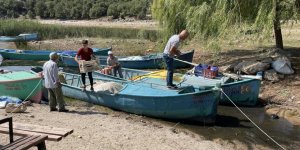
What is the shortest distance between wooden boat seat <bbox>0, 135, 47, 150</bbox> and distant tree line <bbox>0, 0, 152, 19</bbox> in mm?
93066

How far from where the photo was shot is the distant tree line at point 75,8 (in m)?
107

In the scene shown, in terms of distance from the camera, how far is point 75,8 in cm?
12025

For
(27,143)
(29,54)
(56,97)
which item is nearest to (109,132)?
(56,97)

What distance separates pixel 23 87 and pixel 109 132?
15.0 feet

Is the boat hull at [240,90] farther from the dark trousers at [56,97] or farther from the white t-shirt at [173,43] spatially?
the dark trousers at [56,97]

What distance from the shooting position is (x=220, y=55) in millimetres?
23203

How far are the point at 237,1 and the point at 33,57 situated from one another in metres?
15.6

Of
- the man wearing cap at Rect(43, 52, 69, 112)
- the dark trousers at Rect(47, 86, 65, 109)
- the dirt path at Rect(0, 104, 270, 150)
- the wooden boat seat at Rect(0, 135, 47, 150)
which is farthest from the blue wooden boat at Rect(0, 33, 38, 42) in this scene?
the wooden boat seat at Rect(0, 135, 47, 150)

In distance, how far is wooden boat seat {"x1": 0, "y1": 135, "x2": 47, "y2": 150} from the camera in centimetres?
620

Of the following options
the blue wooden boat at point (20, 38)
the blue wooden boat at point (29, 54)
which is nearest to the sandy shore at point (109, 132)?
the blue wooden boat at point (29, 54)

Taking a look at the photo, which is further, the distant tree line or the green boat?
the distant tree line

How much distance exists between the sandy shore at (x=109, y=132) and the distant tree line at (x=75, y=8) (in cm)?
8752

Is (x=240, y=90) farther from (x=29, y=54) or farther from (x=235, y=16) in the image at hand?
(x=29, y=54)

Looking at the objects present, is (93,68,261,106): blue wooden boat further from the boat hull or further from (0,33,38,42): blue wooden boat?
(0,33,38,42): blue wooden boat
